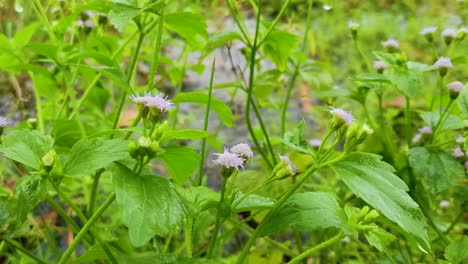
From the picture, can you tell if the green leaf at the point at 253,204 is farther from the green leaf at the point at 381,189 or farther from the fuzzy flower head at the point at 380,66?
the fuzzy flower head at the point at 380,66

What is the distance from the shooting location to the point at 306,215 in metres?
0.65

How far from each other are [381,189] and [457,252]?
247 millimetres

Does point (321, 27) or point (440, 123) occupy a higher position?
point (440, 123)

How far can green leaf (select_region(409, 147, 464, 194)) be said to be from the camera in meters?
0.90

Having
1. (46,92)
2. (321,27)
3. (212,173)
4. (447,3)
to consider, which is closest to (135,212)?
(46,92)

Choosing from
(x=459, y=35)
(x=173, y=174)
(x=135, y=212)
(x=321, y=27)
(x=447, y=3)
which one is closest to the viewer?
(x=135, y=212)

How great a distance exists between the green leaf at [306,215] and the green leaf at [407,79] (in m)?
0.32

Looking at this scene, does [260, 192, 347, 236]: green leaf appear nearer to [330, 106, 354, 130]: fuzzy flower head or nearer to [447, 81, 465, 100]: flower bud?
[330, 106, 354, 130]: fuzzy flower head

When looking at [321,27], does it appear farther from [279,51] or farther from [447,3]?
[279,51]

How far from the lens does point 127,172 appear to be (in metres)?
0.59

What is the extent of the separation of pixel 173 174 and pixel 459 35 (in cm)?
73

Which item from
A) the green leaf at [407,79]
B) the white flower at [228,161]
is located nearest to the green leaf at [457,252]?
the green leaf at [407,79]

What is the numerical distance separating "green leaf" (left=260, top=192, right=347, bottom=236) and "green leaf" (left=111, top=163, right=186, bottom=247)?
130 millimetres

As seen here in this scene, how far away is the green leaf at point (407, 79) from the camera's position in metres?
0.92
